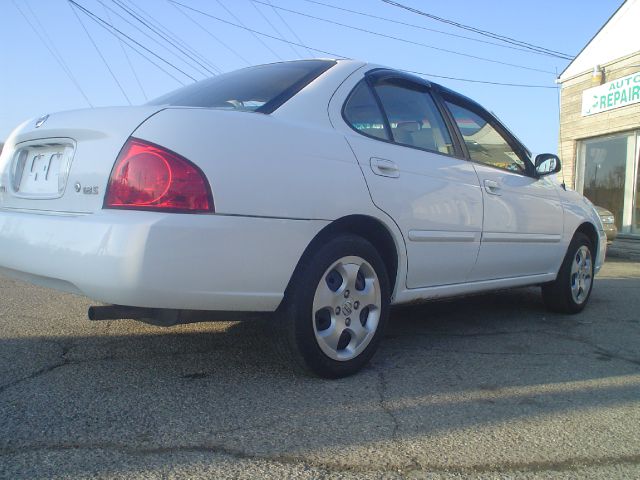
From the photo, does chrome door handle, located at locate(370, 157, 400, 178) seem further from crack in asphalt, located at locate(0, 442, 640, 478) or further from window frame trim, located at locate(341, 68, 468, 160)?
crack in asphalt, located at locate(0, 442, 640, 478)

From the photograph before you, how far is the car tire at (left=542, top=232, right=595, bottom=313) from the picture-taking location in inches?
197

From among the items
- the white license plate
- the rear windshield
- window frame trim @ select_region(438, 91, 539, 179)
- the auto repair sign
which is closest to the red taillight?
the white license plate

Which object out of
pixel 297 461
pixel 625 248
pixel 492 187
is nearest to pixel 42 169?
pixel 297 461

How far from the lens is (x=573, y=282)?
5113 mm

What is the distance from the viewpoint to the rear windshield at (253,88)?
298cm

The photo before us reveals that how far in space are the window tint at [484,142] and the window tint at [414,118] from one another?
0.23 m

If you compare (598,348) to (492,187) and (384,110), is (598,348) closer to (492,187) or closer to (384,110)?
(492,187)

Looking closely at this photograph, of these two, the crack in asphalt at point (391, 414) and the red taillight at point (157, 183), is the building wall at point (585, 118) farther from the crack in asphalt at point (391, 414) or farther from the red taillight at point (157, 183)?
the red taillight at point (157, 183)

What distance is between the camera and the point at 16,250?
8.99ft

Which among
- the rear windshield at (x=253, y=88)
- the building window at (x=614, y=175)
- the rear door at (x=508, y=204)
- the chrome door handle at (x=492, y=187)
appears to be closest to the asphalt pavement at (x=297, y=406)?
the rear door at (x=508, y=204)

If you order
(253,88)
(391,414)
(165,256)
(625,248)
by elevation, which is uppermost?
(253,88)

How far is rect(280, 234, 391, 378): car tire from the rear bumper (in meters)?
0.11

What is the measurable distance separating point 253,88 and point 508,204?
2040 mm

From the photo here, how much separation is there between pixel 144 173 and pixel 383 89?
1.69 meters
